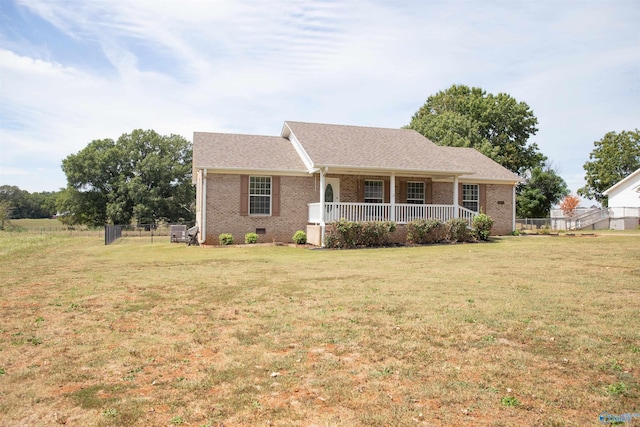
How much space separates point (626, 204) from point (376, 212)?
3036 centimetres

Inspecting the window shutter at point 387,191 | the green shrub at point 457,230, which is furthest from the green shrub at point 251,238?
the green shrub at point 457,230

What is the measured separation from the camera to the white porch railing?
19812 millimetres

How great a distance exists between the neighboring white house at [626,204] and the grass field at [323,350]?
28.5 meters

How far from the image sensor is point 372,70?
22.5 m

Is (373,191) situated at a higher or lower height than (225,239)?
higher

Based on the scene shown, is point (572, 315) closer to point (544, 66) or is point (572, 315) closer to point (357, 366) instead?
point (357, 366)

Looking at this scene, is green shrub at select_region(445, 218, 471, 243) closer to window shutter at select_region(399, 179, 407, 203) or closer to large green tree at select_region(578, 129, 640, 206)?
window shutter at select_region(399, 179, 407, 203)

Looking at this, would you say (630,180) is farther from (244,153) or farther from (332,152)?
(244,153)

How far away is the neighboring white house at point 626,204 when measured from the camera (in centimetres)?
3416

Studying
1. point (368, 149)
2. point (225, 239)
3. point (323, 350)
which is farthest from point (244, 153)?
point (323, 350)

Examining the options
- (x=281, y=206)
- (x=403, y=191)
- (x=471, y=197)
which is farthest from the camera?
(x=471, y=197)

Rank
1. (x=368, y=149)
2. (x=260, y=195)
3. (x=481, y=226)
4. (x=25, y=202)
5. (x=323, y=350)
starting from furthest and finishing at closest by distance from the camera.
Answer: (x=25, y=202)
(x=368, y=149)
(x=260, y=195)
(x=481, y=226)
(x=323, y=350)

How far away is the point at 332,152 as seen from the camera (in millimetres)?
20875

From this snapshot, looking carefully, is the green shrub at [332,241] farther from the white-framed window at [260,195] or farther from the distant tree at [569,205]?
the distant tree at [569,205]
